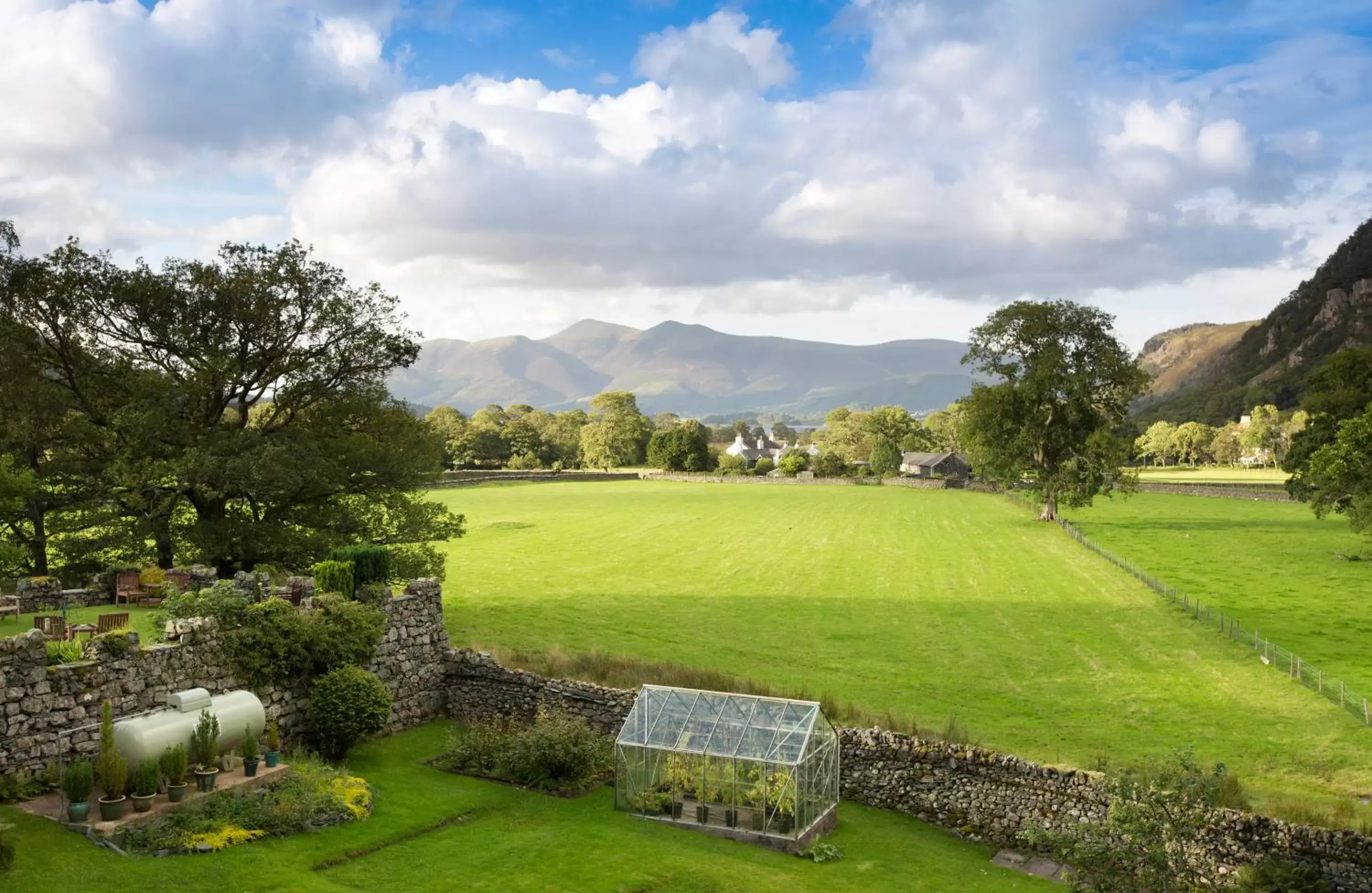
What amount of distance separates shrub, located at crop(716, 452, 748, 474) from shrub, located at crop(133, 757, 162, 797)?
127m

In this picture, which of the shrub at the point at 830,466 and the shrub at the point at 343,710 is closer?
the shrub at the point at 343,710

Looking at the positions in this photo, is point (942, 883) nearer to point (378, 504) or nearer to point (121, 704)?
point (121, 704)

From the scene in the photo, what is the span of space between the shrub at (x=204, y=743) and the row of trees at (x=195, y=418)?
45.5 ft

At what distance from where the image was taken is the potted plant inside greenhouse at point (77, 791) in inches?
595

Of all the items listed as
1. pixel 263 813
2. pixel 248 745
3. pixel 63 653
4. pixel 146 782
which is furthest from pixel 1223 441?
pixel 63 653

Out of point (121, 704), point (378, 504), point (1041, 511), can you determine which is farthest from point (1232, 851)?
point (1041, 511)

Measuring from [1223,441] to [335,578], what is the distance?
17608 cm

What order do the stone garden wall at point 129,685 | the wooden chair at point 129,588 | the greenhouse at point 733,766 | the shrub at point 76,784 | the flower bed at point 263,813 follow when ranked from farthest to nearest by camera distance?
the wooden chair at point 129,588 < the greenhouse at point 733,766 < the stone garden wall at point 129,685 < the shrub at point 76,784 < the flower bed at point 263,813

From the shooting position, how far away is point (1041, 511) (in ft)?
264

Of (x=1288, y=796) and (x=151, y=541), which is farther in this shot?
(x=151, y=541)

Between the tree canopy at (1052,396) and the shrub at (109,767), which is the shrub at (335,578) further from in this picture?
the tree canopy at (1052,396)

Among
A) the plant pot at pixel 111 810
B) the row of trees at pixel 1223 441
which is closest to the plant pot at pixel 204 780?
the plant pot at pixel 111 810

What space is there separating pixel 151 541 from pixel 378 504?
24.8ft

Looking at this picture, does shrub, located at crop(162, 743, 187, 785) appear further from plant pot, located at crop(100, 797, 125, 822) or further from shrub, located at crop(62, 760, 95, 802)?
shrub, located at crop(62, 760, 95, 802)
